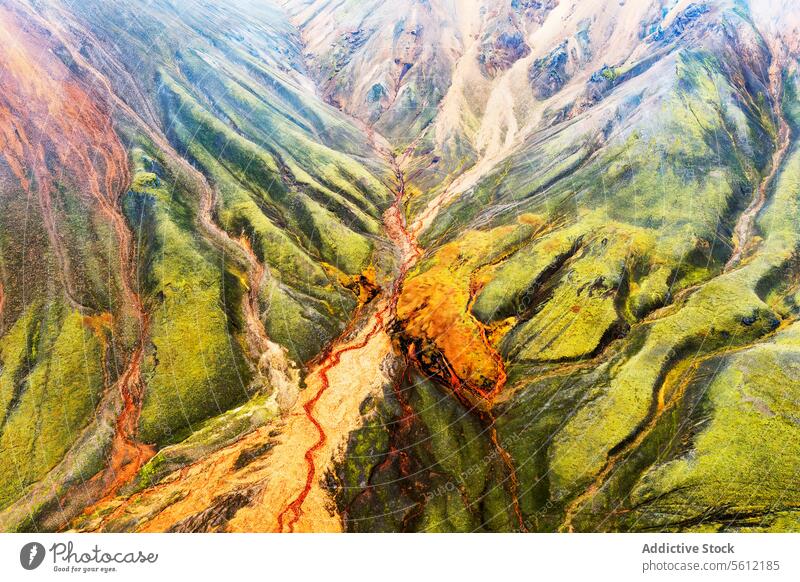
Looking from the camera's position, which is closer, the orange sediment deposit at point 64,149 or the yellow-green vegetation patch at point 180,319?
the yellow-green vegetation patch at point 180,319

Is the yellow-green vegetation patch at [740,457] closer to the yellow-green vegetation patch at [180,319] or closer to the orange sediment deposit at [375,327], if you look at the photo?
the orange sediment deposit at [375,327]

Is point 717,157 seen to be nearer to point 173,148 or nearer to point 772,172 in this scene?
point 772,172

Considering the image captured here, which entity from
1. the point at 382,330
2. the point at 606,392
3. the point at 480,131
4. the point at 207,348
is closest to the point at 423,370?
the point at 382,330
